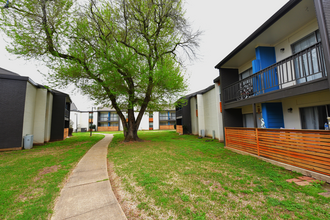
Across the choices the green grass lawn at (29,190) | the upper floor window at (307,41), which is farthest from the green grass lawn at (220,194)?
the upper floor window at (307,41)

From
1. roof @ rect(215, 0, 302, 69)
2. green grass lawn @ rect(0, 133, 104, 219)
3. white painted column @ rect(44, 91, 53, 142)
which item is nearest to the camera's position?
green grass lawn @ rect(0, 133, 104, 219)

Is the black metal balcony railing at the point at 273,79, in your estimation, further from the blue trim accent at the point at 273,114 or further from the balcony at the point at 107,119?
the balcony at the point at 107,119

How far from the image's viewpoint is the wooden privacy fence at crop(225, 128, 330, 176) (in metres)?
3.73

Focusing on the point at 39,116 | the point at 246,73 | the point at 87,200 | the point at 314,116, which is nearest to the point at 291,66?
the point at 314,116

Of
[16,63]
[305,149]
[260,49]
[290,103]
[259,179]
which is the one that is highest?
[16,63]

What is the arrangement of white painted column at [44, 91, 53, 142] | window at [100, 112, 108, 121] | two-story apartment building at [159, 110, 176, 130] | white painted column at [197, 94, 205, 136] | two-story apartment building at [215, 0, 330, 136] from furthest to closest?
1. two-story apartment building at [159, 110, 176, 130]
2. window at [100, 112, 108, 121]
3. white painted column at [197, 94, 205, 136]
4. white painted column at [44, 91, 53, 142]
5. two-story apartment building at [215, 0, 330, 136]

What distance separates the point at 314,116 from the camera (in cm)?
548

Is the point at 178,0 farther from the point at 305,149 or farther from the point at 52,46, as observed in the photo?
the point at 305,149

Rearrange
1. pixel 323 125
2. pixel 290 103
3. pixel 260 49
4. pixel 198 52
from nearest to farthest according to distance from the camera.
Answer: pixel 323 125
pixel 290 103
pixel 260 49
pixel 198 52

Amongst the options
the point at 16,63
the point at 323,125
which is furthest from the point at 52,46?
the point at 323,125

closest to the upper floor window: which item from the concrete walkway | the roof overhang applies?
the roof overhang

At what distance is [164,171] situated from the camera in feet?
15.0

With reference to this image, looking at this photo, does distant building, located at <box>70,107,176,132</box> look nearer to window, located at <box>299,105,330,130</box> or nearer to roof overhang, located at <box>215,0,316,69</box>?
roof overhang, located at <box>215,0,316,69</box>

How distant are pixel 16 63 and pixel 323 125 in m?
16.9
